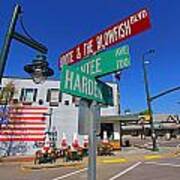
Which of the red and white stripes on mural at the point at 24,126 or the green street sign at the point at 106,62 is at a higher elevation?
the red and white stripes on mural at the point at 24,126

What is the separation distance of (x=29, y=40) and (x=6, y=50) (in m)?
0.77

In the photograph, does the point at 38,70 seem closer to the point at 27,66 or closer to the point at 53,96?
the point at 27,66

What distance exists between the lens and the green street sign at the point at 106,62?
4785 millimetres

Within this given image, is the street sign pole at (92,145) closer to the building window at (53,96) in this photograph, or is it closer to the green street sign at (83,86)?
the green street sign at (83,86)

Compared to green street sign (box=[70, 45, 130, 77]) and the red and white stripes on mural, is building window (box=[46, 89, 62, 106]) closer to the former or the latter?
the red and white stripes on mural

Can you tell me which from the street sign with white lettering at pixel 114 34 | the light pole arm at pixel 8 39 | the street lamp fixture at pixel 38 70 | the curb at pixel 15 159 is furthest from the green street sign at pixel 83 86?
the curb at pixel 15 159

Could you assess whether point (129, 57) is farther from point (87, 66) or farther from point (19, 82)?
point (19, 82)

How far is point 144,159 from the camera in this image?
23219 millimetres

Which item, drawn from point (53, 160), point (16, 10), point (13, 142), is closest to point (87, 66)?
point (16, 10)

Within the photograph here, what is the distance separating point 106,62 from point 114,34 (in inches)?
16.3

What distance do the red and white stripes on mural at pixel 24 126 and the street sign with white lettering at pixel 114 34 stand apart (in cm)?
2178

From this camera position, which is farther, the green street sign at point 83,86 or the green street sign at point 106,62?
the green street sign at point 106,62

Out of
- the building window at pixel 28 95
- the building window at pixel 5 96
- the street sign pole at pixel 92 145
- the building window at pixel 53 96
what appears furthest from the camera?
the building window at pixel 28 95

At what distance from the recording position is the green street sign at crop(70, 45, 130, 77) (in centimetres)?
479
